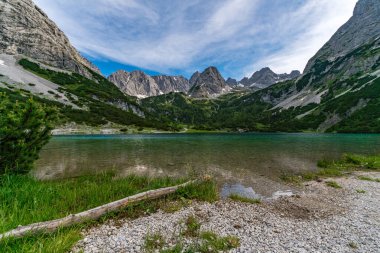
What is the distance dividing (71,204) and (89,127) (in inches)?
5814

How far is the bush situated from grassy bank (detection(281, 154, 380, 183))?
23429 millimetres

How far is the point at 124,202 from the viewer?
10398 mm

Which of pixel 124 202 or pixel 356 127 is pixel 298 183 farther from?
pixel 356 127

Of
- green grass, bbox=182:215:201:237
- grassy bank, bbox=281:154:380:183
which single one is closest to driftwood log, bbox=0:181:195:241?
green grass, bbox=182:215:201:237

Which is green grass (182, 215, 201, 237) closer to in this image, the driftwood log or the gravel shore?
the gravel shore

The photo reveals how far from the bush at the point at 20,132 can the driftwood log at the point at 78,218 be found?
6393 millimetres

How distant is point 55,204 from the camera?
991cm

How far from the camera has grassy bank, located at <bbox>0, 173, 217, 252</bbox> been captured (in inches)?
251

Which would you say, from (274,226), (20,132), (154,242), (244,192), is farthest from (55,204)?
(244,192)

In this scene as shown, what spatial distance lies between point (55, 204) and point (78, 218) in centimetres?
268

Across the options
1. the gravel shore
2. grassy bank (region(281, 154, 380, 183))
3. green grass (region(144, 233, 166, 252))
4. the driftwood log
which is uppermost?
the driftwood log

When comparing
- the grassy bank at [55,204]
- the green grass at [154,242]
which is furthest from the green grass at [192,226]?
the grassy bank at [55,204]

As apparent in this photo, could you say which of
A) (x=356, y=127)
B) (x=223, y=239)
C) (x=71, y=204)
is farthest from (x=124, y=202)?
(x=356, y=127)

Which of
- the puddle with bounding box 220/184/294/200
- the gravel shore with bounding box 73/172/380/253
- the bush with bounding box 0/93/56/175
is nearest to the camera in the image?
the gravel shore with bounding box 73/172/380/253
